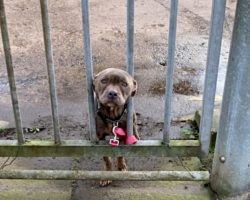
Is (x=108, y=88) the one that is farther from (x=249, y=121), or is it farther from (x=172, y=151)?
(x=249, y=121)

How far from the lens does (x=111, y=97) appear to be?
315 centimetres

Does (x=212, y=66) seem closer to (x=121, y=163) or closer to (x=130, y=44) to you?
(x=130, y=44)

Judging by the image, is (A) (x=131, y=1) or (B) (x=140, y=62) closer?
→ (A) (x=131, y=1)

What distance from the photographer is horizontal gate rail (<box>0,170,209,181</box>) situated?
10.2 ft

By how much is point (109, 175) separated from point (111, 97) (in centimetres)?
49

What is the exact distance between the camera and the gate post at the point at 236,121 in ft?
8.84

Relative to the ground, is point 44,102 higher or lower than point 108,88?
lower

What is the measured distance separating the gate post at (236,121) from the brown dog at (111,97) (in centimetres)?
63

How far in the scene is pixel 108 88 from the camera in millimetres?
3178

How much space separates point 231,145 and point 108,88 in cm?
85

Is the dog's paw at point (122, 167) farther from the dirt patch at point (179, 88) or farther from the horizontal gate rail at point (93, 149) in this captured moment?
the dirt patch at point (179, 88)

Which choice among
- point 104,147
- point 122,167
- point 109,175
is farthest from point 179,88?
point 109,175

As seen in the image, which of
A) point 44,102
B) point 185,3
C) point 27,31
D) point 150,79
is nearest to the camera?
point 44,102

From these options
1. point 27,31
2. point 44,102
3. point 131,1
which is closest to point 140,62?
point 44,102
